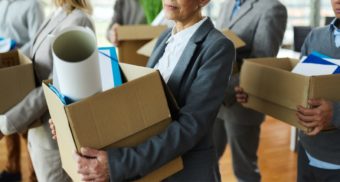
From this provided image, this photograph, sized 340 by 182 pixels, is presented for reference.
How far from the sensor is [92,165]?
38.3 inches

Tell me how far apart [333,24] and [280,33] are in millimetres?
441

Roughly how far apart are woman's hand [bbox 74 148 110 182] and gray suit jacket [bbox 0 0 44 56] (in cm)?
146

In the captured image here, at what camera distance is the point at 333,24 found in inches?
55.4

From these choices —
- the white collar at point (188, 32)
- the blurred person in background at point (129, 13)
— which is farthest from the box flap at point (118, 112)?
the blurred person in background at point (129, 13)

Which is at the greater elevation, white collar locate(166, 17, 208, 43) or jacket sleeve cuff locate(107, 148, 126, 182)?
white collar locate(166, 17, 208, 43)

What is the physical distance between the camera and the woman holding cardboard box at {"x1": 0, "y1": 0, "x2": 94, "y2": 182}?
5.23 ft

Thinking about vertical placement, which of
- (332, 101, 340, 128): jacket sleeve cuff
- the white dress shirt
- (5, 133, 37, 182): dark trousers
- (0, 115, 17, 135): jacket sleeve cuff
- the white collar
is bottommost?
(5, 133, 37, 182): dark trousers

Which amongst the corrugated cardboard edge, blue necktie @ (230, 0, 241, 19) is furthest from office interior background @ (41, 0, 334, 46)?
the corrugated cardboard edge

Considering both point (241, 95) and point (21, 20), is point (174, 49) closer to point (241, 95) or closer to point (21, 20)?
point (241, 95)

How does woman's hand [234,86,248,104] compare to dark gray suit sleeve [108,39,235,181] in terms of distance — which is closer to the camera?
dark gray suit sleeve [108,39,235,181]

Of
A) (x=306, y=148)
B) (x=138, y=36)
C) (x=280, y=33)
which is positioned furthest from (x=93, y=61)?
(x=138, y=36)

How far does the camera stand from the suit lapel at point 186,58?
1149 mm

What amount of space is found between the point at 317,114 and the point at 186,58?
0.46 metres

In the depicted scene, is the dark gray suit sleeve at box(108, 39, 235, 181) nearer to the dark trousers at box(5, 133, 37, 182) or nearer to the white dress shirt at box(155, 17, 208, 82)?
the white dress shirt at box(155, 17, 208, 82)
